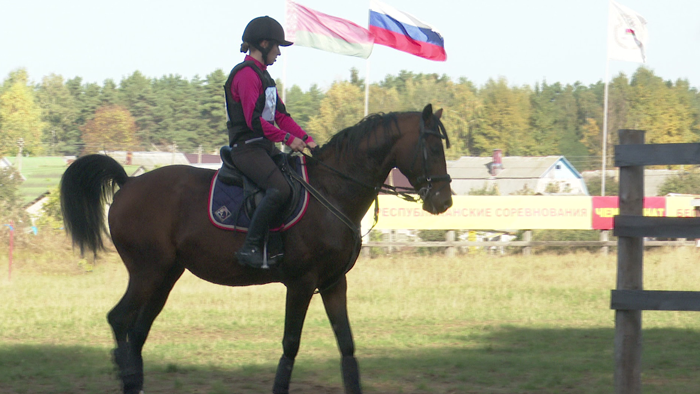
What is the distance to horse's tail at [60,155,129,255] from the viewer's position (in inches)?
264

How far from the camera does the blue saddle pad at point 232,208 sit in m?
5.91

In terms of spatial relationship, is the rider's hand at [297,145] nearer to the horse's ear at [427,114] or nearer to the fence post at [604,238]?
the horse's ear at [427,114]

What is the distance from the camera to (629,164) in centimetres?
488

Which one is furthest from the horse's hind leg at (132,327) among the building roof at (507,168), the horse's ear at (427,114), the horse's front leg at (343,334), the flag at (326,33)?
the building roof at (507,168)

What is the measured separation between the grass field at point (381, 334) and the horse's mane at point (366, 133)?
7.25ft

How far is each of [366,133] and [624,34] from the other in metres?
29.8

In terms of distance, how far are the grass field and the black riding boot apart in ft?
5.03

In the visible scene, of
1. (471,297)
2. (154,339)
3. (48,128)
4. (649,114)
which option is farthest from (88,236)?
(48,128)

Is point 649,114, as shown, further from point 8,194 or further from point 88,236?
point 88,236

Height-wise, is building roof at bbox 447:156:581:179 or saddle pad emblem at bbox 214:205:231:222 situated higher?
building roof at bbox 447:156:581:179

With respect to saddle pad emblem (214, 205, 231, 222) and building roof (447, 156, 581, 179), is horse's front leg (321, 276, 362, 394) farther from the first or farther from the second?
building roof (447, 156, 581, 179)

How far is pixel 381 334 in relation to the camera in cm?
1067

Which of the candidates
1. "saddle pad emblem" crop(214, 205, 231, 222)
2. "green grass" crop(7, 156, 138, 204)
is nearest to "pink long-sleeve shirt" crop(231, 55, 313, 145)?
Result: "saddle pad emblem" crop(214, 205, 231, 222)

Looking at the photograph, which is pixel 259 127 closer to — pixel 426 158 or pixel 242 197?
pixel 242 197
